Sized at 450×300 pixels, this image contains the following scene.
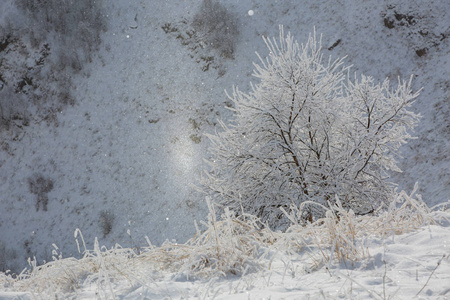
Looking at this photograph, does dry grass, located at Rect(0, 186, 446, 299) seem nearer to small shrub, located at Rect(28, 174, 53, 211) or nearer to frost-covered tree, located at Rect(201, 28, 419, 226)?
frost-covered tree, located at Rect(201, 28, 419, 226)

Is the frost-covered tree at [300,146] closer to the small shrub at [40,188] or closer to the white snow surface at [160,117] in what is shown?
the white snow surface at [160,117]

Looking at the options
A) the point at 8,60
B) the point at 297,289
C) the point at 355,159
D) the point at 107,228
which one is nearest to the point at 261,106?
the point at 355,159

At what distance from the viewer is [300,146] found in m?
9.44

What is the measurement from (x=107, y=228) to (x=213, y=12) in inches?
732

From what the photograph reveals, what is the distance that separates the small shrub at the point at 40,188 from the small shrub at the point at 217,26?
16.4 meters

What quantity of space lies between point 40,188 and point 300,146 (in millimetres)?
22827

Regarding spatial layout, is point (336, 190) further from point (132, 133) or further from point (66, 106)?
point (66, 106)

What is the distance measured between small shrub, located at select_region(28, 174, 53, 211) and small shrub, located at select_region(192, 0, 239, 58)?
1639 cm

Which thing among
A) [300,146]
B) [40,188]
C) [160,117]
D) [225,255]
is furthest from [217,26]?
[225,255]

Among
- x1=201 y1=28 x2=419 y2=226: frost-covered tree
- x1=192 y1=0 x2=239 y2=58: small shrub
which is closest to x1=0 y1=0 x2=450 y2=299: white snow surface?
x1=192 y1=0 x2=239 y2=58: small shrub

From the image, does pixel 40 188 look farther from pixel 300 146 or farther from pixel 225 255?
pixel 225 255

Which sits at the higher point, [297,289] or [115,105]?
[115,105]

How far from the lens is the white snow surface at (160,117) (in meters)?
20.3

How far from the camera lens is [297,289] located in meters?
1.84
